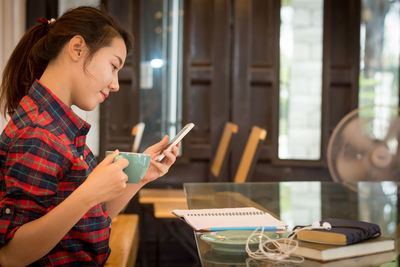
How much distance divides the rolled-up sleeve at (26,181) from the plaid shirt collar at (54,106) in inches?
5.4

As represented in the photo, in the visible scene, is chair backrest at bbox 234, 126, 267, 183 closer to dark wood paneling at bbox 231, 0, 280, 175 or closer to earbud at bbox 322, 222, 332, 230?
dark wood paneling at bbox 231, 0, 280, 175

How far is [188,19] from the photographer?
13.8 feet

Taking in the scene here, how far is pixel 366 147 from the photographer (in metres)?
3.00

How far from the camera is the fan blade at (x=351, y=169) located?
2.96m

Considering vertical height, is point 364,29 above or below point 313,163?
above

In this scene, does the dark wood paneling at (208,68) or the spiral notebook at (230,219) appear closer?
the spiral notebook at (230,219)

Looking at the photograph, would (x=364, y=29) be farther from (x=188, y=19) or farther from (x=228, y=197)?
(x=228, y=197)

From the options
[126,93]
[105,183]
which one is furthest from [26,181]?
[126,93]

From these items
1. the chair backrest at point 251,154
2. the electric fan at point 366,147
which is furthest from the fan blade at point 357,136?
the chair backrest at point 251,154

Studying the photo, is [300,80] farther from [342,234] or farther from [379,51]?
[342,234]

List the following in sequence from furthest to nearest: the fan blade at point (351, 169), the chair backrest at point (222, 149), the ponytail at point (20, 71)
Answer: the chair backrest at point (222, 149), the fan blade at point (351, 169), the ponytail at point (20, 71)

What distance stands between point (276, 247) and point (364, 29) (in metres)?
3.27

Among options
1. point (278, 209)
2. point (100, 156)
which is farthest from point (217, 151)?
point (278, 209)

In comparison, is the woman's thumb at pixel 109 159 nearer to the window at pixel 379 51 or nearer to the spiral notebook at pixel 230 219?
the spiral notebook at pixel 230 219
